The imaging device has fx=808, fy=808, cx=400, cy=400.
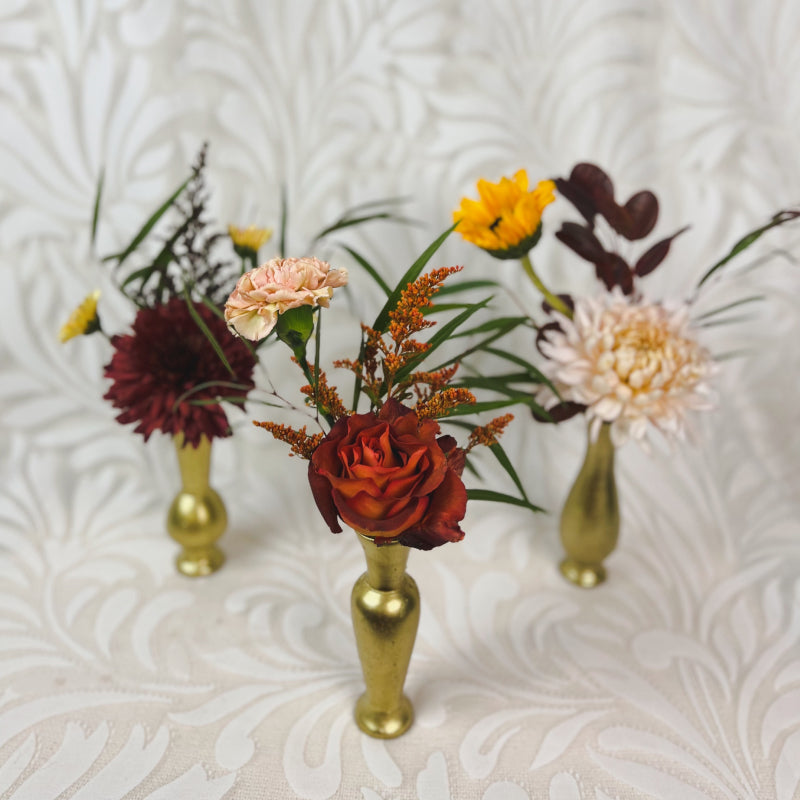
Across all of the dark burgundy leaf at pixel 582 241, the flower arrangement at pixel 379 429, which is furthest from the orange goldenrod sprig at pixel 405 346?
the dark burgundy leaf at pixel 582 241

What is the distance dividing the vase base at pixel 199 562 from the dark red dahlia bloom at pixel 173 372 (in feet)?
0.66

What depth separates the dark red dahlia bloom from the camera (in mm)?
769

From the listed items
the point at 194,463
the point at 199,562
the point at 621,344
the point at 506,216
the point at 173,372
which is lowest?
the point at 199,562

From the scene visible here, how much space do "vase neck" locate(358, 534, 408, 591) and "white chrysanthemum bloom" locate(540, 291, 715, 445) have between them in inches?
9.7

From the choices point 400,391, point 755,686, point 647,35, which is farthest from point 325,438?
point 647,35

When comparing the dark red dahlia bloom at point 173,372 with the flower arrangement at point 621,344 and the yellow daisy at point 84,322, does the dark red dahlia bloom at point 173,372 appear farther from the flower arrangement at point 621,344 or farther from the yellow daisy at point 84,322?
the flower arrangement at point 621,344

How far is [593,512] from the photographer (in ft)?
2.92

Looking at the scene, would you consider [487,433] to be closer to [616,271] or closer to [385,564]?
[385,564]

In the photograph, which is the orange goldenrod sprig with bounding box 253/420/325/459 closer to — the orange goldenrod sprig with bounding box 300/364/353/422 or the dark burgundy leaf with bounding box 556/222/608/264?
the orange goldenrod sprig with bounding box 300/364/353/422

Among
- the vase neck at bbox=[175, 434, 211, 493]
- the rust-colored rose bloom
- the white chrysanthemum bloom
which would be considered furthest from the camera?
the vase neck at bbox=[175, 434, 211, 493]

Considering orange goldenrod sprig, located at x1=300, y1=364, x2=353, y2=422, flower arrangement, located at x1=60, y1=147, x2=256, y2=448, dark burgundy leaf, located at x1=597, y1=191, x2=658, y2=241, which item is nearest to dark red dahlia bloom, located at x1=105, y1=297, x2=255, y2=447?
flower arrangement, located at x1=60, y1=147, x2=256, y2=448

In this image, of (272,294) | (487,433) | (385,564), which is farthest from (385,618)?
(272,294)

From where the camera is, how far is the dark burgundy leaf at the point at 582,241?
811 millimetres

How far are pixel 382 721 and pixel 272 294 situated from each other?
0.42 m
